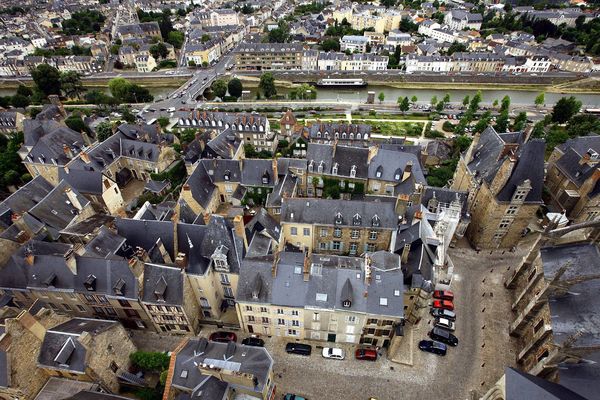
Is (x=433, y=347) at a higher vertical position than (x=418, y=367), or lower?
higher

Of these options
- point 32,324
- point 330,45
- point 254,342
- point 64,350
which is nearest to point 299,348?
point 254,342

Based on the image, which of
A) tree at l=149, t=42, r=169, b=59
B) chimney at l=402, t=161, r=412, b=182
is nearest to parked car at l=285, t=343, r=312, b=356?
chimney at l=402, t=161, r=412, b=182

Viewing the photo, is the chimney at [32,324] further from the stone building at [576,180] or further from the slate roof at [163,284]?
the stone building at [576,180]

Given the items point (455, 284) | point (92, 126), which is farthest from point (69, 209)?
point (455, 284)

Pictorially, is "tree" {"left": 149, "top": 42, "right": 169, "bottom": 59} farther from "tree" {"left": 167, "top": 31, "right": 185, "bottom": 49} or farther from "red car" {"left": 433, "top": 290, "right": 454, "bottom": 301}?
"red car" {"left": 433, "top": 290, "right": 454, "bottom": 301}

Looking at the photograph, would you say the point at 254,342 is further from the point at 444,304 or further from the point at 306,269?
the point at 444,304

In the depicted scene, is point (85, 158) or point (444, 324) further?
point (85, 158)

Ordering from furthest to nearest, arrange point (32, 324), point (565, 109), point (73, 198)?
point (565, 109) → point (73, 198) → point (32, 324)
